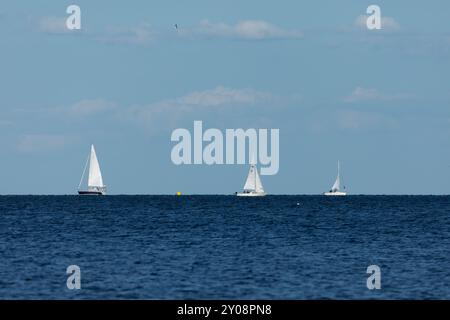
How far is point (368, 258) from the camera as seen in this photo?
241 ft

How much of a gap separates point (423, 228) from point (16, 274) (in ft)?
218

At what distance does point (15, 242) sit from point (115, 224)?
115ft

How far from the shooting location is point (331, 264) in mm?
68375

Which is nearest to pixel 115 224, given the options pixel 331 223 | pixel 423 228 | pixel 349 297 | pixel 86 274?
pixel 331 223

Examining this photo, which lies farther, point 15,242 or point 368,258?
point 15,242

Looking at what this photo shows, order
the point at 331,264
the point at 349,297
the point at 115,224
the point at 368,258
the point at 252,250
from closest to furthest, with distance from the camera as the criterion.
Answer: the point at 349,297, the point at 331,264, the point at 368,258, the point at 252,250, the point at 115,224
